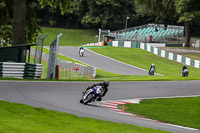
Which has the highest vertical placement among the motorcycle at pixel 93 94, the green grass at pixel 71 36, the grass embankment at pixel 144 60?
the green grass at pixel 71 36

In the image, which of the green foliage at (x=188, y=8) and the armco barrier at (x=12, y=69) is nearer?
the armco barrier at (x=12, y=69)

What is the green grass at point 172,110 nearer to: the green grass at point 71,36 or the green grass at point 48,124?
the green grass at point 48,124

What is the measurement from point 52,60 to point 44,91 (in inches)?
258

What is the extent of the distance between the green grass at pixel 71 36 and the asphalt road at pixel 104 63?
85.3ft

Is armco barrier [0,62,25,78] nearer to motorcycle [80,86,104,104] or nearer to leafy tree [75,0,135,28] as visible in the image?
motorcycle [80,86,104,104]

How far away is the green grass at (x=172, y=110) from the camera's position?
14.1 meters

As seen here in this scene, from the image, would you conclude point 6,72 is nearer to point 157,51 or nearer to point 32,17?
point 32,17

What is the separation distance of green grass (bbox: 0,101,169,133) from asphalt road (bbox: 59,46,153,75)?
30.2 metres

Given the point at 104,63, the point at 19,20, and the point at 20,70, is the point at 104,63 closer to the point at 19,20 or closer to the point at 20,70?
the point at 19,20

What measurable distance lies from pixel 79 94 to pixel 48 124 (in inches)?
369

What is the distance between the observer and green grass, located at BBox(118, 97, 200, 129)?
46.3ft

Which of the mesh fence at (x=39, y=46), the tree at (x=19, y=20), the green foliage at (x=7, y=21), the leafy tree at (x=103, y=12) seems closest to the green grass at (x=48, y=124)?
the mesh fence at (x=39, y=46)

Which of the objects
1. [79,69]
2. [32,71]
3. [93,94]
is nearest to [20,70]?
[32,71]

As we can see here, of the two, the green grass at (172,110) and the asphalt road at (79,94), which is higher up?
the asphalt road at (79,94)
